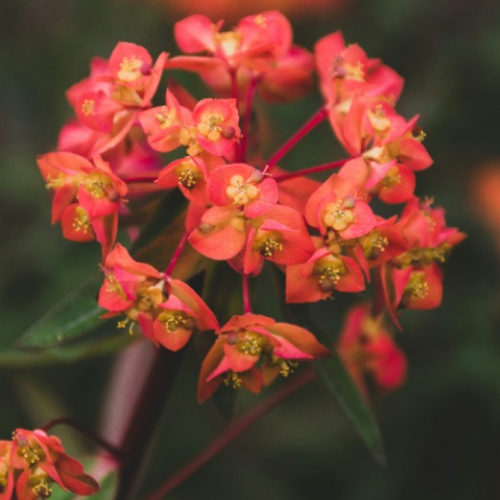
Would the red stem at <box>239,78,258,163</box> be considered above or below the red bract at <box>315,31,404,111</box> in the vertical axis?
below

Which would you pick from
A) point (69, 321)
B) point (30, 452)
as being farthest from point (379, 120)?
point (30, 452)

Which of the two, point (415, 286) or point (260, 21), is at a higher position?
point (260, 21)

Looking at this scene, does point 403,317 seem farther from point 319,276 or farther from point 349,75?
point 319,276

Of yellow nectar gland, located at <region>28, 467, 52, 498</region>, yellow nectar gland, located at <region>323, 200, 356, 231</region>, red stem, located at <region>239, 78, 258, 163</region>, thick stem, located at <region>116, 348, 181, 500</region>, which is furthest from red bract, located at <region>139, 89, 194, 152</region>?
yellow nectar gland, located at <region>28, 467, 52, 498</region>

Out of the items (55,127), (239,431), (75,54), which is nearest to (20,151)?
(55,127)

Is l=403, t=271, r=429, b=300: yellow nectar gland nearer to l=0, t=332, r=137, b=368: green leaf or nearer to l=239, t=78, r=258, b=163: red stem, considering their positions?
l=239, t=78, r=258, b=163: red stem
